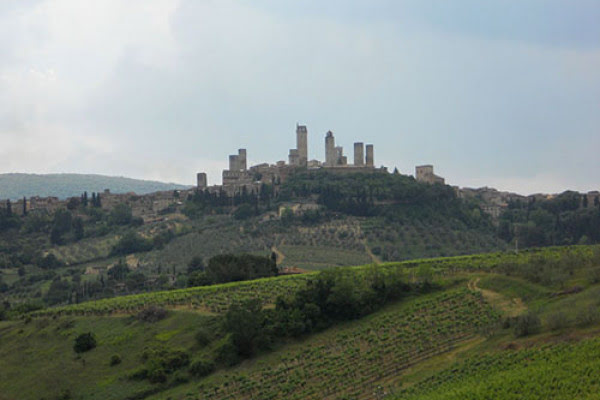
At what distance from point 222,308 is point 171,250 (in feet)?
136

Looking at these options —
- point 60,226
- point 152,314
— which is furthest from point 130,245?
point 152,314

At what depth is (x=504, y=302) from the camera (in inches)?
1542

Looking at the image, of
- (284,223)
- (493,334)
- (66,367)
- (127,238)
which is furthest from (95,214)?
(493,334)

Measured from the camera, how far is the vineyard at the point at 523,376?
24.5m

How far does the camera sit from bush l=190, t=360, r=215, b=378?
119ft

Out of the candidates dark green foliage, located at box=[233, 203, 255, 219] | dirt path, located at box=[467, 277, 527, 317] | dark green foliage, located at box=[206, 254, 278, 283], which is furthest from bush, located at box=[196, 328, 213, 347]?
dark green foliage, located at box=[233, 203, 255, 219]

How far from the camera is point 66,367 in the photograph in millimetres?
40000

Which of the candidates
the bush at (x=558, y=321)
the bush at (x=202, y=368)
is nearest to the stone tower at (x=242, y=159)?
the bush at (x=202, y=368)

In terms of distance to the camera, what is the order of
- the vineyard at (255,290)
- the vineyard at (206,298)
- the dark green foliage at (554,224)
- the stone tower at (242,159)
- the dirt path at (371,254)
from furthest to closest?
the stone tower at (242,159), the dark green foliage at (554,224), the dirt path at (371,254), the vineyard at (206,298), the vineyard at (255,290)

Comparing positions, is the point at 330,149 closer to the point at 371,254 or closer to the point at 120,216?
the point at 120,216

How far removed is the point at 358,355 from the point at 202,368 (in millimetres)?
7863

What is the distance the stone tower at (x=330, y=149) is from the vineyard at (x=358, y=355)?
77.8 meters

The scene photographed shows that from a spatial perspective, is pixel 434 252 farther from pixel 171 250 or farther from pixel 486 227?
pixel 171 250

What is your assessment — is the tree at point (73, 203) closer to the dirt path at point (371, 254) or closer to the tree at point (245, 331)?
the dirt path at point (371, 254)
